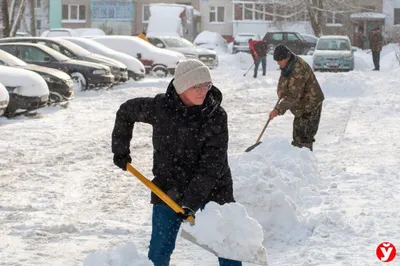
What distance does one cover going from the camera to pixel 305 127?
31.1 ft

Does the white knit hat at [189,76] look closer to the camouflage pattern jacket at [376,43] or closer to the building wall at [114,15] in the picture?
the camouflage pattern jacket at [376,43]

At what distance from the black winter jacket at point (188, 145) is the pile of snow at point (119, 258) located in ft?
1.05

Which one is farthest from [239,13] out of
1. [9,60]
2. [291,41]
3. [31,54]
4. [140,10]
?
[9,60]

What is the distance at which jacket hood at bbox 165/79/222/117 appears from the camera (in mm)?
4320

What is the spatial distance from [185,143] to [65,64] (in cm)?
1562

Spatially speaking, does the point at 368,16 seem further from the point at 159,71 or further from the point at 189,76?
the point at 189,76

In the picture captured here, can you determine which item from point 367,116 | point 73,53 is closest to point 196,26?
point 73,53

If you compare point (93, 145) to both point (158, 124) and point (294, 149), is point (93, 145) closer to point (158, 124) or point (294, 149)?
point (294, 149)

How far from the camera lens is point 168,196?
4.47 metres

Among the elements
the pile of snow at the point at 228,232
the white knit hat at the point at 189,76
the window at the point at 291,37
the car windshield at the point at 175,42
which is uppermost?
the window at the point at 291,37

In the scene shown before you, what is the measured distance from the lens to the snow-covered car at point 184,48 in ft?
107

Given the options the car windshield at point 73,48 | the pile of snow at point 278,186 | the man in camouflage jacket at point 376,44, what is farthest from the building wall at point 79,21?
the pile of snow at point 278,186

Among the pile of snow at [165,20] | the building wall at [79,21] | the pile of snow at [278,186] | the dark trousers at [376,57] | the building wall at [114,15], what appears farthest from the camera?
the building wall at [79,21]

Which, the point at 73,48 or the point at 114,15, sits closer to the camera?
the point at 73,48
